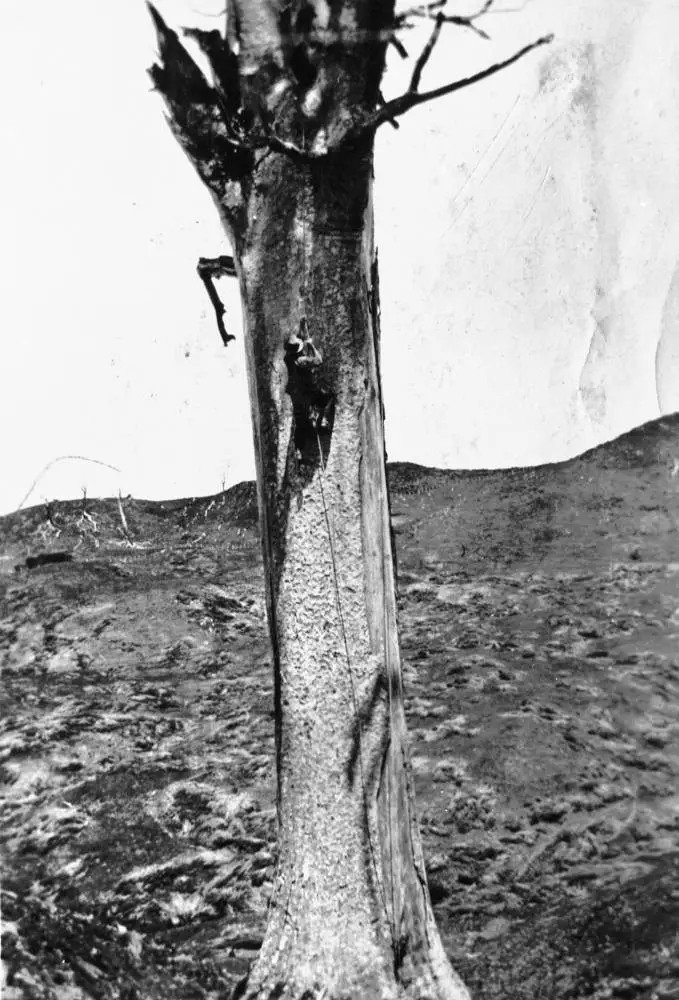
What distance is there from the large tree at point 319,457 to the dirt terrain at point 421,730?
1366 mm

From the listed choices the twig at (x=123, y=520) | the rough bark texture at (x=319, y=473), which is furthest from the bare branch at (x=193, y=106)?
the twig at (x=123, y=520)

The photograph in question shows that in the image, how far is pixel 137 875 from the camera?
239 inches

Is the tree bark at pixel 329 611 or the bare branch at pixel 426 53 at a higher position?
the bare branch at pixel 426 53

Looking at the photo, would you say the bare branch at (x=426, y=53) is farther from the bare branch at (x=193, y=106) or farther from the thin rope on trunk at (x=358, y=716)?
the thin rope on trunk at (x=358, y=716)

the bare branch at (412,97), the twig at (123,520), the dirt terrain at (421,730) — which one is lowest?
the dirt terrain at (421,730)

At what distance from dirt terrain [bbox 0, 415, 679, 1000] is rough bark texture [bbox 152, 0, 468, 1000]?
1.36 m

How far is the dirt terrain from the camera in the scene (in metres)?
5.38

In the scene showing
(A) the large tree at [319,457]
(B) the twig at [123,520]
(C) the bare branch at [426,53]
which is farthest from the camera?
(B) the twig at [123,520]

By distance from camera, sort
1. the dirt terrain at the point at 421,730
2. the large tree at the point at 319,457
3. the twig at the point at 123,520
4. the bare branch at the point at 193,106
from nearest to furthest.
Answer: the large tree at the point at 319,457, the bare branch at the point at 193,106, the dirt terrain at the point at 421,730, the twig at the point at 123,520

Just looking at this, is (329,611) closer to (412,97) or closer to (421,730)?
(412,97)

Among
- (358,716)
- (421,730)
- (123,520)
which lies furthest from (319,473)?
(123,520)

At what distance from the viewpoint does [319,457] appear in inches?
154

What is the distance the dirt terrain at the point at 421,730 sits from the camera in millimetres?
5383

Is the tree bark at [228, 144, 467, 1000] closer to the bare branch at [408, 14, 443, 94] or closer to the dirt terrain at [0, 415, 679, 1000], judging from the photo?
the bare branch at [408, 14, 443, 94]
